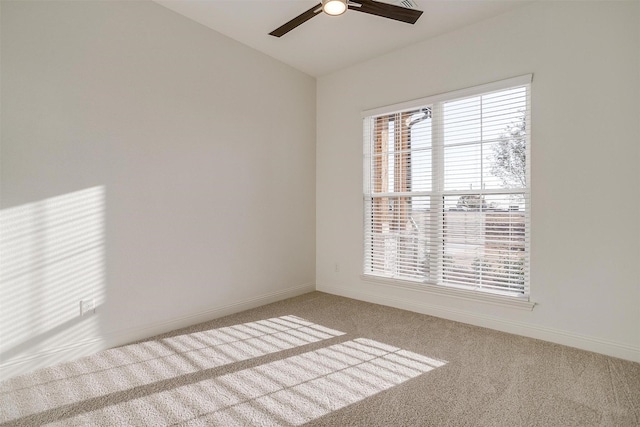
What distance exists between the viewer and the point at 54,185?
2.24m

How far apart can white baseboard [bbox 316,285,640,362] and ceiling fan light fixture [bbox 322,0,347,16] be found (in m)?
2.77

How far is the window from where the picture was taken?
2.86 meters

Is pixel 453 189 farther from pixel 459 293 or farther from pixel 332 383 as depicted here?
pixel 332 383

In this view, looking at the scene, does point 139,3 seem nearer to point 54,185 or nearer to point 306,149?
point 54,185

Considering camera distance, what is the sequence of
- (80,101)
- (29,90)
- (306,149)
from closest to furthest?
1. (29,90)
2. (80,101)
3. (306,149)

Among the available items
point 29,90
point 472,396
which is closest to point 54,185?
point 29,90

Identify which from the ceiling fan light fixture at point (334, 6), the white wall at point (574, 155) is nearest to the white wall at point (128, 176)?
the ceiling fan light fixture at point (334, 6)

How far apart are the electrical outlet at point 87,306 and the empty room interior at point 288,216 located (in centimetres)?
2

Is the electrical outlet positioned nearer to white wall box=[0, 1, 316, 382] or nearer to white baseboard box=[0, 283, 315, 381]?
white wall box=[0, 1, 316, 382]

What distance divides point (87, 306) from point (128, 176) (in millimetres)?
1018

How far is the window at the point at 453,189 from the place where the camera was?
286 centimetres

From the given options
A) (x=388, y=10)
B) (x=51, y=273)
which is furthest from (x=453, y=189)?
(x=51, y=273)

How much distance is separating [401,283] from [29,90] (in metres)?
3.50

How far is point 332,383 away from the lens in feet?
6.70
